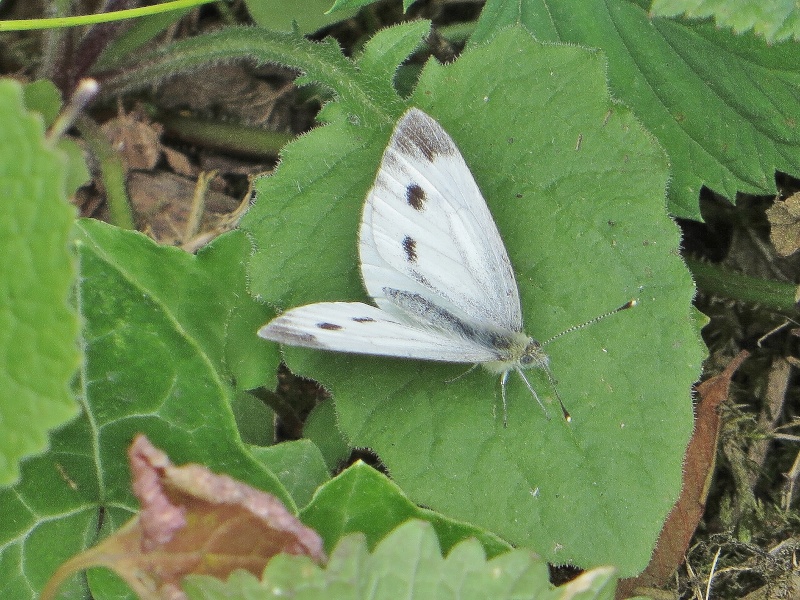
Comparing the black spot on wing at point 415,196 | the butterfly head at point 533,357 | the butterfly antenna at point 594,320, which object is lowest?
the butterfly head at point 533,357

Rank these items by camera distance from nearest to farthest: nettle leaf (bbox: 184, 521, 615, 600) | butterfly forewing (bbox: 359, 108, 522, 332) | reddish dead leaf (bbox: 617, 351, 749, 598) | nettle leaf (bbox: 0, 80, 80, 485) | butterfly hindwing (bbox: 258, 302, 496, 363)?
nettle leaf (bbox: 0, 80, 80, 485) < nettle leaf (bbox: 184, 521, 615, 600) < butterfly hindwing (bbox: 258, 302, 496, 363) < butterfly forewing (bbox: 359, 108, 522, 332) < reddish dead leaf (bbox: 617, 351, 749, 598)

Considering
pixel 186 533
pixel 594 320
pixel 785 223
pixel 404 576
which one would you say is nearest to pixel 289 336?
pixel 186 533

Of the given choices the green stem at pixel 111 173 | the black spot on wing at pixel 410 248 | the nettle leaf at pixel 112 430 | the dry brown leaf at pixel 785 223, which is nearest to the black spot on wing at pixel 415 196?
the black spot on wing at pixel 410 248

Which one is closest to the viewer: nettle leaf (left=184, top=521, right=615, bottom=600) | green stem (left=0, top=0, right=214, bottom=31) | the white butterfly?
nettle leaf (left=184, top=521, right=615, bottom=600)

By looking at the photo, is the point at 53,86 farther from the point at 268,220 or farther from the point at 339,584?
the point at 339,584

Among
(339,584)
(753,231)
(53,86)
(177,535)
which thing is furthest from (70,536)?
(753,231)

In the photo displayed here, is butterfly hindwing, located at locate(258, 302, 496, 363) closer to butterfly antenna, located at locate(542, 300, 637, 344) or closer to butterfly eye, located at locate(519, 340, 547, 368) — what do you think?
butterfly eye, located at locate(519, 340, 547, 368)

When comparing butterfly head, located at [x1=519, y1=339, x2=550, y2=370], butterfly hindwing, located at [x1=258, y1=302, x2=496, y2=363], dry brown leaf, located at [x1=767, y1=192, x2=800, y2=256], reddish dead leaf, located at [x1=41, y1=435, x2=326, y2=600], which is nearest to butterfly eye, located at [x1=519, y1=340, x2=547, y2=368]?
butterfly head, located at [x1=519, y1=339, x2=550, y2=370]

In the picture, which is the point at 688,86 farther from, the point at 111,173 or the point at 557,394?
the point at 111,173

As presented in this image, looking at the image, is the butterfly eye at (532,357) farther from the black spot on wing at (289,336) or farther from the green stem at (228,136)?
the green stem at (228,136)
